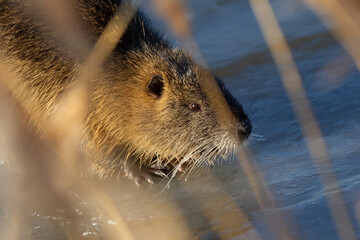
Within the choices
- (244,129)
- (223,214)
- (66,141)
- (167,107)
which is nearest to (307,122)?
(244,129)

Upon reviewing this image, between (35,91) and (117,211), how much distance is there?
0.83m

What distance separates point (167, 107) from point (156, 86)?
0.43ft

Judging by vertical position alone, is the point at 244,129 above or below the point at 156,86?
below

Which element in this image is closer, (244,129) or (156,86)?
(244,129)

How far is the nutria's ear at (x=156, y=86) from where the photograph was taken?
349 cm

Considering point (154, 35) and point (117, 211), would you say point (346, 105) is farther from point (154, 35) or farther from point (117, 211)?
point (117, 211)

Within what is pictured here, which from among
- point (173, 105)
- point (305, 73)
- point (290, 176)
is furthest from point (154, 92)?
point (305, 73)

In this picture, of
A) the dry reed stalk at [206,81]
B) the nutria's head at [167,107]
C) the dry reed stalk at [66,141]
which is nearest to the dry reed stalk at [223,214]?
the dry reed stalk at [206,81]

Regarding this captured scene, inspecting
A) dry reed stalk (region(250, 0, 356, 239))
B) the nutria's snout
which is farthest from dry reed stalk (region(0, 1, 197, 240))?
dry reed stalk (region(250, 0, 356, 239))

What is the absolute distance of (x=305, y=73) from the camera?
455cm

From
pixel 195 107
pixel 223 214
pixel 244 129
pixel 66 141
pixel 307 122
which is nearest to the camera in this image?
pixel 223 214

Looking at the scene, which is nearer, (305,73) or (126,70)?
(126,70)

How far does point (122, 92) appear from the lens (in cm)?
355

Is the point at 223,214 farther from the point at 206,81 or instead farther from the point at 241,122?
the point at 206,81
